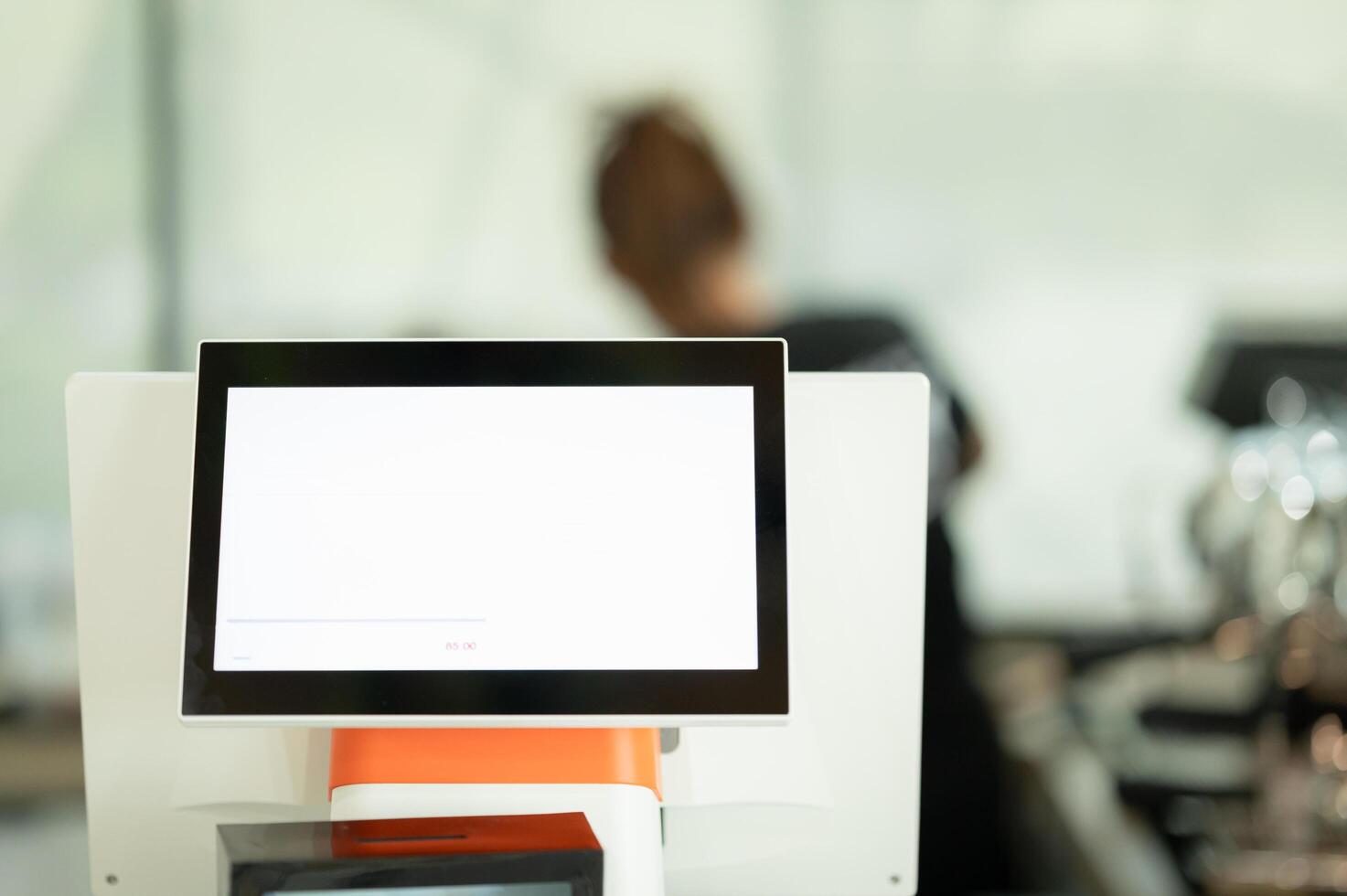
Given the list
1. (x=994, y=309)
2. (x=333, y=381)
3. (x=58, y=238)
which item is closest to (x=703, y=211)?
(x=994, y=309)

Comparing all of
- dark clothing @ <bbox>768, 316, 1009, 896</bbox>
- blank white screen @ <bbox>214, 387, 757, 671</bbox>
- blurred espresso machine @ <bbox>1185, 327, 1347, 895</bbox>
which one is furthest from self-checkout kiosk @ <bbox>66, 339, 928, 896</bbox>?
dark clothing @ <bbox>768, 316, 1009, 896</bbox>

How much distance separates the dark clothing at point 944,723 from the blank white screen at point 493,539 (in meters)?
1.35

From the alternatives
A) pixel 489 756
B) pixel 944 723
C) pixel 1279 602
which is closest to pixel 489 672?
pixel 489 756

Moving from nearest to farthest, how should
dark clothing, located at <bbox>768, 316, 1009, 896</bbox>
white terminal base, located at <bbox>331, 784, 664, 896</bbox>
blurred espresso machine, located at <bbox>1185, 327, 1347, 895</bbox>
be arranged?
white terminal base, located at <bbox>331, 784, 664, 896</bbox>, blurred espresso machine, located at <bbox>1185, 327, 1347, 895</bbox>, dark clothing, located at <bbox>768, 316, 1009, 896</bbox>

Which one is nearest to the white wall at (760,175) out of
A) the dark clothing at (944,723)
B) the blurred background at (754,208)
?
the blurred background at (754,208)

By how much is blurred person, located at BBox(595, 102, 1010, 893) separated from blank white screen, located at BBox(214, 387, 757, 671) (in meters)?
1.38

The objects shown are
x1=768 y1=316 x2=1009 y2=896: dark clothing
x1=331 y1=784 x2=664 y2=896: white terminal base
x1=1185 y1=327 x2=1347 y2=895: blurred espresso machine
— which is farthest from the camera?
x1=768 y1=316 x2=1009 y2=896: dark clothing

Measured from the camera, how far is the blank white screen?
712 mm

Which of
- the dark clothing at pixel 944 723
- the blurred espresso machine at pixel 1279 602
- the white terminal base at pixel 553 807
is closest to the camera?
the white terminal base at pixel 553 807

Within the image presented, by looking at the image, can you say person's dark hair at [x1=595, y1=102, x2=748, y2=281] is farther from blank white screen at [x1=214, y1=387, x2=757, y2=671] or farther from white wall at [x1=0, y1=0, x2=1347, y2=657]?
blank white screen at [x1=214, y1=387, x2=757, y2=671]

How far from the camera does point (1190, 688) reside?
6.76 feet

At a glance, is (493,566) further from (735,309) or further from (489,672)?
(735,309)

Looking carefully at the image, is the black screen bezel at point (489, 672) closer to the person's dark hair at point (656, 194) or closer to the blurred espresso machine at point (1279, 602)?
the blurred espresso machine at point (1279, 602)

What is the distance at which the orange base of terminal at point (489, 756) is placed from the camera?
72cm
